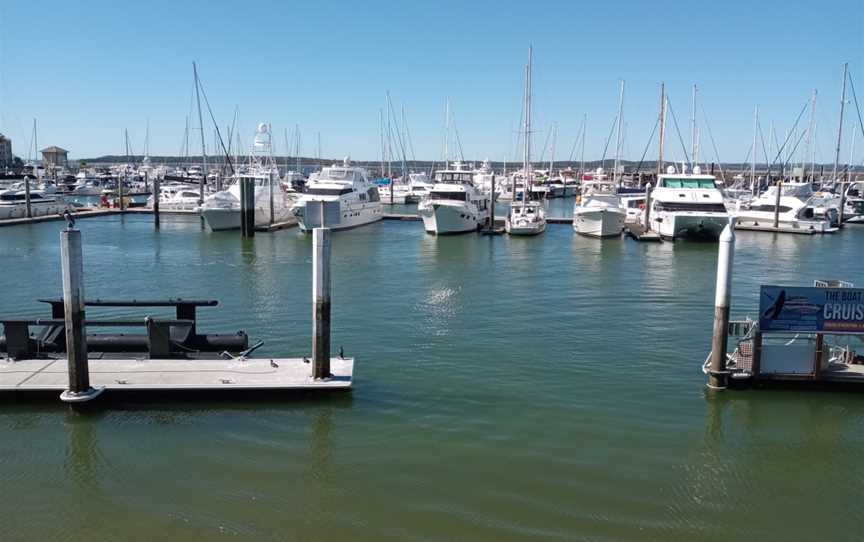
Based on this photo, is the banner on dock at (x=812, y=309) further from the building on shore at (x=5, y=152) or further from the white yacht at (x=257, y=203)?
the building on shore at (x=5, y=152)

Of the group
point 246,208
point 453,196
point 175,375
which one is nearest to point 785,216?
point 453,196

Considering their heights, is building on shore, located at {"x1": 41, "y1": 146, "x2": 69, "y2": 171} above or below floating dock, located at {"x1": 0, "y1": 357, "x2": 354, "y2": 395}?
above

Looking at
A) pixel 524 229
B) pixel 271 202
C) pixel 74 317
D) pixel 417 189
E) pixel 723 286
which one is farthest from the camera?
pixel 417 189

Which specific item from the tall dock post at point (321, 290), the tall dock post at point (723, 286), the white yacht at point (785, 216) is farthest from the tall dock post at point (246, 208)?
the tall dock post at point (723, 286)

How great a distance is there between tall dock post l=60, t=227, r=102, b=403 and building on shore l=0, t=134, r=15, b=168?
133019mm

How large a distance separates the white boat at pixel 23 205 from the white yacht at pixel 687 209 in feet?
149

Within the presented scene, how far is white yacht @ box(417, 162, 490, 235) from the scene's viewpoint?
162 ft

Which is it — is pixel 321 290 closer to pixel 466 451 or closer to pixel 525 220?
pixel 466 451

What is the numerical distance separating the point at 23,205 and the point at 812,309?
5690cm

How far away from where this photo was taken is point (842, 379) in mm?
13469

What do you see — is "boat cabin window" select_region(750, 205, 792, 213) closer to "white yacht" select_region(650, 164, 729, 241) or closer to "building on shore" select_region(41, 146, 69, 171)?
"white yacht" select_region(650, 164, 729, 241)

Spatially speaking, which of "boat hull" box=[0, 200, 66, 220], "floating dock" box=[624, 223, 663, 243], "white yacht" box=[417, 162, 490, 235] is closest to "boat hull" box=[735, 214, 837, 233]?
"floating dock" box=[624, 223, 663, 243]

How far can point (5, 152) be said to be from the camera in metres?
143

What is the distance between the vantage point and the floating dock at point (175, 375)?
1259 cm
